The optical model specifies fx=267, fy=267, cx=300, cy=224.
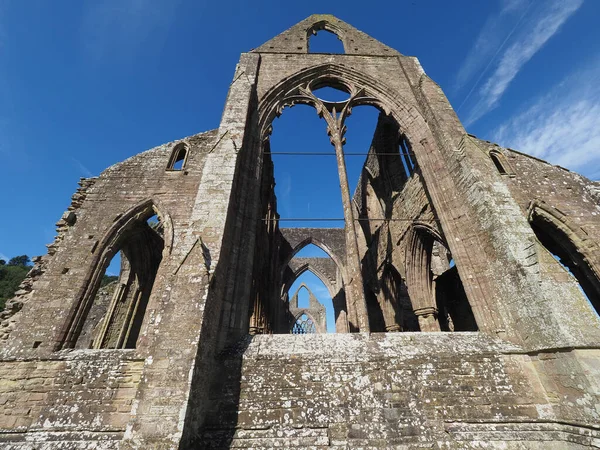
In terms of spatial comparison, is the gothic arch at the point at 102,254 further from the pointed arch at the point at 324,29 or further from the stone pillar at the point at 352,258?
the pointed arch at the point at 324,29

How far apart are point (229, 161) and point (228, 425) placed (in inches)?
173

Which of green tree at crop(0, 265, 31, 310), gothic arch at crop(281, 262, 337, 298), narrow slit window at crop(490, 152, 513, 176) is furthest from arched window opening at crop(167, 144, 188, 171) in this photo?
green tree at crop(0, 265, 31, 310)

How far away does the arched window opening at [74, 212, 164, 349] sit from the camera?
28.4 ft

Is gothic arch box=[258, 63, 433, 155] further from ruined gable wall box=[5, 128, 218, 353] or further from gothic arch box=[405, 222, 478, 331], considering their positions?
gothic arch box=[405, 222, 478, 331]

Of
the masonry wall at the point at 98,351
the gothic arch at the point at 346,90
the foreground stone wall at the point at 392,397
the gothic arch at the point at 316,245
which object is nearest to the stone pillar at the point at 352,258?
the foreground stone wall at the point at 392,397

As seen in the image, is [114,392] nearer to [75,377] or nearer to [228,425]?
[75,377]

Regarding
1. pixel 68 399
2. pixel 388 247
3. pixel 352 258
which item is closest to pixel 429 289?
pixel 388 247

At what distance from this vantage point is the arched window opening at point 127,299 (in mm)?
8664

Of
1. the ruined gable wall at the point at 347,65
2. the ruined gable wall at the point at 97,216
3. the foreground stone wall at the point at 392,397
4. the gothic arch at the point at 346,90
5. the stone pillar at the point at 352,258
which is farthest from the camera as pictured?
the ruined gable wall at the point at 347,65

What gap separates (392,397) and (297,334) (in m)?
1.66

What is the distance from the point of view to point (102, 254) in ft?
20.4

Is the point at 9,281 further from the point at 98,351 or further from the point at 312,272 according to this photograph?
the point at 98,351

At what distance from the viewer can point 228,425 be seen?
3.60m

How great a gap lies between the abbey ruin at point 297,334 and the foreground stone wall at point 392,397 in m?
0.02
